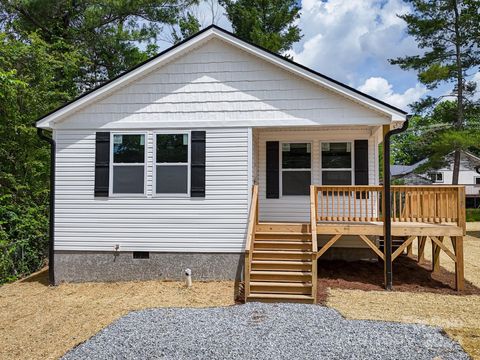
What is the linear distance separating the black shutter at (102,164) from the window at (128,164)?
0.51 feet

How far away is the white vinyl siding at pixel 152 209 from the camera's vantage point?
8.52 m

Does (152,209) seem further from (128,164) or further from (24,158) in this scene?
(24,158)

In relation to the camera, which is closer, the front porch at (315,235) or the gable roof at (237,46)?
the front porch at (315,235)

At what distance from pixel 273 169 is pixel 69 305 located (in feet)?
18.7

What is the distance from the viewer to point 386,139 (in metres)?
8.30

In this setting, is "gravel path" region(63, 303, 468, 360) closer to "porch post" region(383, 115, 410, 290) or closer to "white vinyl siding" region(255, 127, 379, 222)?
"porch post" region(383, 115, 410, 290)

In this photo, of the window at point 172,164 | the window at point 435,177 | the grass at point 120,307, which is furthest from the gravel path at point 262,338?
the window at point 435,177

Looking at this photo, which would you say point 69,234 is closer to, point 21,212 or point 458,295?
point 21,212

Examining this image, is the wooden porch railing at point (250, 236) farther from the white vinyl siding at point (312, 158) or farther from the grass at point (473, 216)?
the grass at point (473, 216)

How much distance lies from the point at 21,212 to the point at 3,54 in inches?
219

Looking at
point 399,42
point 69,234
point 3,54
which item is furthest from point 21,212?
point 399,42

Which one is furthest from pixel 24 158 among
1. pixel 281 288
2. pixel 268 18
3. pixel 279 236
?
pixel 268 18

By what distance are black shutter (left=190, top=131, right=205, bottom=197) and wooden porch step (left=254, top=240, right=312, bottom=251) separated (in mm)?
1707

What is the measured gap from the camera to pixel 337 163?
980 centimetres
